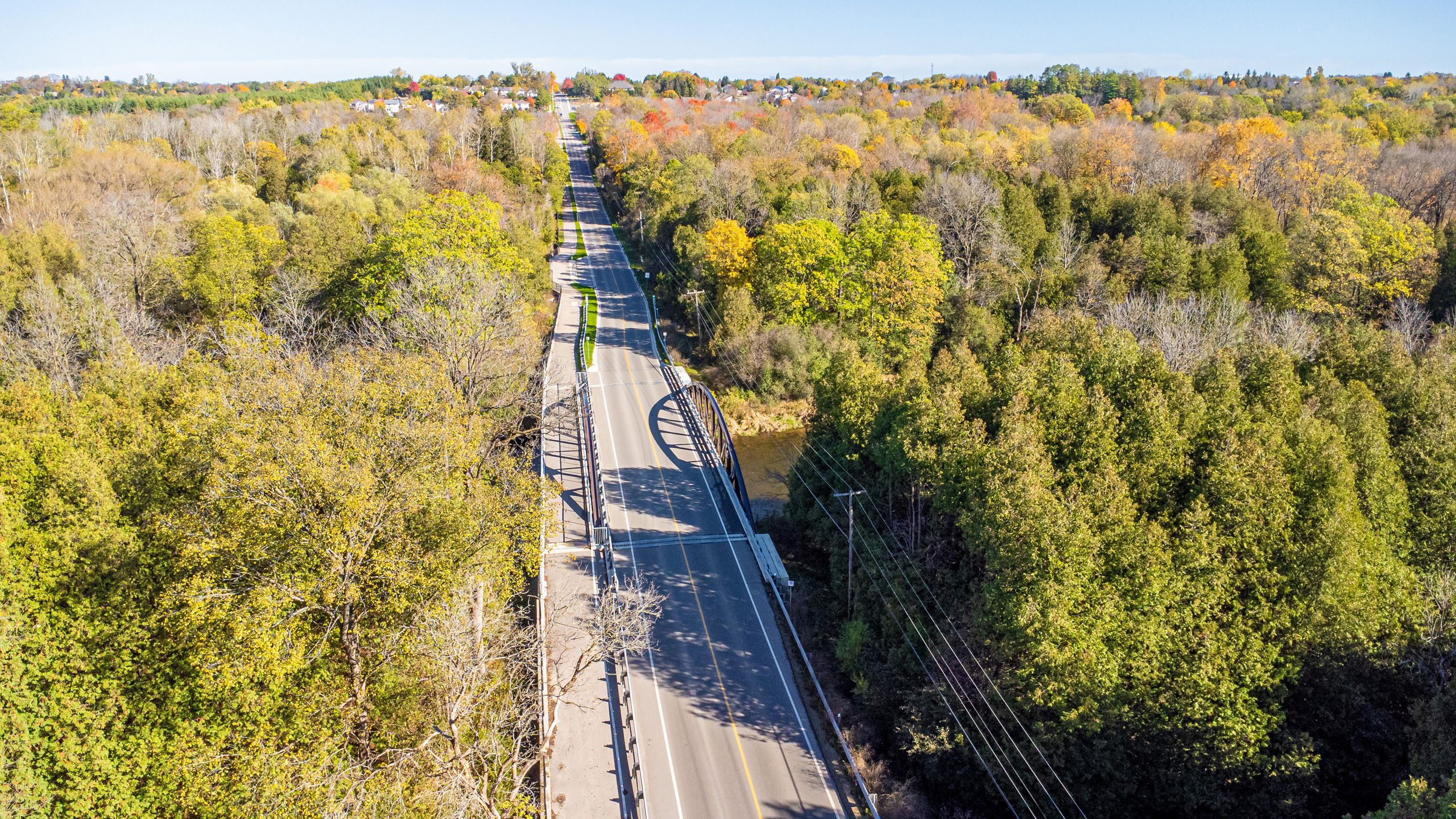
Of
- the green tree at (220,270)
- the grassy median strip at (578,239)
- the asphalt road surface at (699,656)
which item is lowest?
the asphalt road surface at (699,656)

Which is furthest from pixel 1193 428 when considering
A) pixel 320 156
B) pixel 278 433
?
pixel 320 156

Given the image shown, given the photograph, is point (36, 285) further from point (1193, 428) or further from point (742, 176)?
point (1193, 428)

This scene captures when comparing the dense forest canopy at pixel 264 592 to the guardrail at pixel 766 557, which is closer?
the dense forest canopy at pixel 264 592

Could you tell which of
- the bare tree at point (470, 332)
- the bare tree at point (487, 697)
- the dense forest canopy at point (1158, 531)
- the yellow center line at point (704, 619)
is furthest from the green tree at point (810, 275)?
the bare tree at point (487, 697)

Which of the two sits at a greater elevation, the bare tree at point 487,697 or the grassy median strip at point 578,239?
the grassy median strip at point 578,239

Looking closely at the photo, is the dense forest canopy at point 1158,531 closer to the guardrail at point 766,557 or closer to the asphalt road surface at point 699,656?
the guardrail at point 766,557

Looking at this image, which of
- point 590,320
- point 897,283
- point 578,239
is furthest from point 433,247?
point 578,239

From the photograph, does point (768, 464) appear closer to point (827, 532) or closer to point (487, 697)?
point (827, 532)
